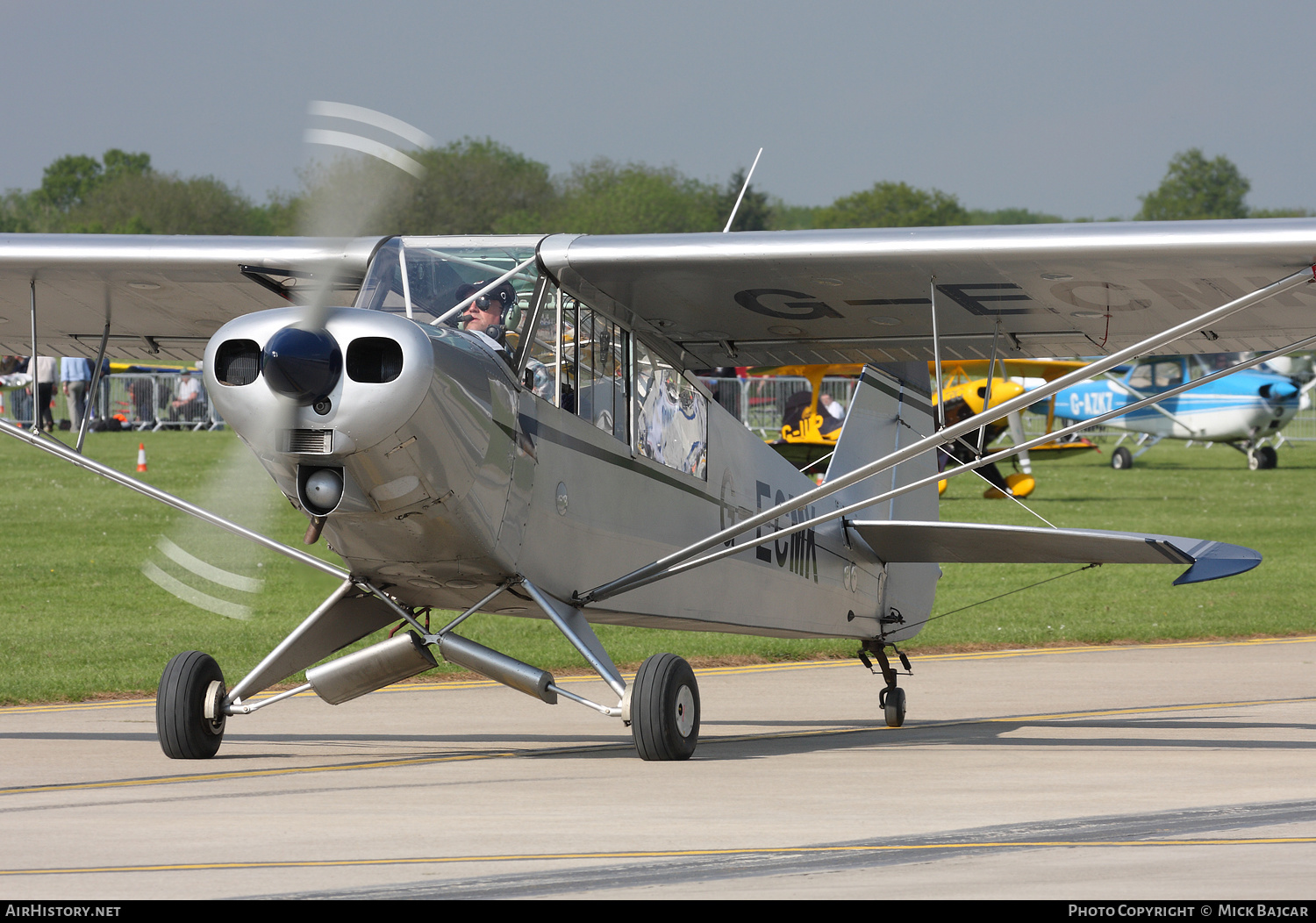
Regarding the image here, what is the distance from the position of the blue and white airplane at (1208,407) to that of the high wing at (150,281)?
103 feet

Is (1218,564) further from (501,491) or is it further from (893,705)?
(501,491)

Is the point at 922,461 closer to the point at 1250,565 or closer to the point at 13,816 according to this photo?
the point at 1250,565

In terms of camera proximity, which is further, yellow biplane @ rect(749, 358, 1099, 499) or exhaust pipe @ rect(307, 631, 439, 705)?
yellow biplane @ rect(749, 358, 1099, 499)

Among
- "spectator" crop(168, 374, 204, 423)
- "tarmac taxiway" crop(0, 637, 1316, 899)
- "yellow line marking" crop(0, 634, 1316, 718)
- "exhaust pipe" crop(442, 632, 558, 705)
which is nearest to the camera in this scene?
"tarmac taxiway" crop(0, 637, 1316, 899)

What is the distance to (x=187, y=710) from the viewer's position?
325 inches

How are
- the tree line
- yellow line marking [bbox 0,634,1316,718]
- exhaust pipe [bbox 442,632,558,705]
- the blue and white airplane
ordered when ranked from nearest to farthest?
exhaust pipe [bbox 442,632,558,705]
yellow line marking [bbox 0,634,1316,718]
the blue and white airplane
the tree line

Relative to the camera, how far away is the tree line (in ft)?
226

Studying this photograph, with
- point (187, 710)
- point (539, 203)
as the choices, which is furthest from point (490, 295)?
point (539, 203)

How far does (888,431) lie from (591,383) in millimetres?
4154

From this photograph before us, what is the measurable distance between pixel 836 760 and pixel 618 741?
1715 millimetres

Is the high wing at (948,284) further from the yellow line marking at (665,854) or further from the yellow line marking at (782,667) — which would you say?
the yellow line marking at (665,854)

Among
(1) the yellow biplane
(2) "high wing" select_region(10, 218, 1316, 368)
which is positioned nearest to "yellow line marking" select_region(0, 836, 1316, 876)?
(2) "high wing" select_region(10, 218, 1316, 368)

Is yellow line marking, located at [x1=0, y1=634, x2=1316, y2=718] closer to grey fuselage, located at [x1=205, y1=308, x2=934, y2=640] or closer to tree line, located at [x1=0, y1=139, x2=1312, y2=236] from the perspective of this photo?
grey fuselage, located at [x1=205, y1=308, x2=934, y2=640]

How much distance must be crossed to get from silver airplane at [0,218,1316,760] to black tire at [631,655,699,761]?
1 centimetres
